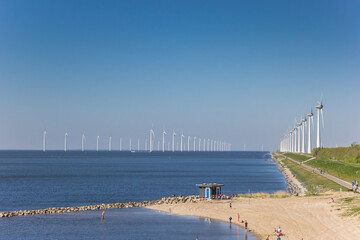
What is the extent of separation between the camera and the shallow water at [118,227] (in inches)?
2073

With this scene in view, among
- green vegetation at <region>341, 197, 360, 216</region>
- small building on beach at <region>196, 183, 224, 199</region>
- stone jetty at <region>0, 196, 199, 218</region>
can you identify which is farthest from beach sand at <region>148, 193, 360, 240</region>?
stone jetty at <region>0, 196, 199, 218</region>

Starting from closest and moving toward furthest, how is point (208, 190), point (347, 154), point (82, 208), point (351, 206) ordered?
point (351, 206), point (82, 208), point (208, 190), point (347, 154)

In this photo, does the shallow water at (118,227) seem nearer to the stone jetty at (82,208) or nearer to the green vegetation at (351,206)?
the stone jetty at (82,208)

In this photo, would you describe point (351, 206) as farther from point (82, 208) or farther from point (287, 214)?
point (82, 208)

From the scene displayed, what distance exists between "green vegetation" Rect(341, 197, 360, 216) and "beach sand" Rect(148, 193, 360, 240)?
117cm

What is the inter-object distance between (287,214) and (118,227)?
23.5 meters

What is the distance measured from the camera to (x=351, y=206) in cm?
6406

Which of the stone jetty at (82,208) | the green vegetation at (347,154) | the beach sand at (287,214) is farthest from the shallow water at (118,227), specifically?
the green vegetation at (347,154)

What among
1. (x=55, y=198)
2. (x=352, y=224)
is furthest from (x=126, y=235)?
(x=55, y=198)

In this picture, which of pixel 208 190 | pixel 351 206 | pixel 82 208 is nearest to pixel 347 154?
pixel 208 190

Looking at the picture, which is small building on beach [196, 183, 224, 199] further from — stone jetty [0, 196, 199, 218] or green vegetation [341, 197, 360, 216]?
green vegetation [341, 197, 360, 216]

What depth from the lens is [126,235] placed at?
53.3 metres

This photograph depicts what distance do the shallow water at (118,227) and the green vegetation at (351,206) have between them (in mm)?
15183

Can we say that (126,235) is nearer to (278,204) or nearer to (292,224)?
(292,224)
